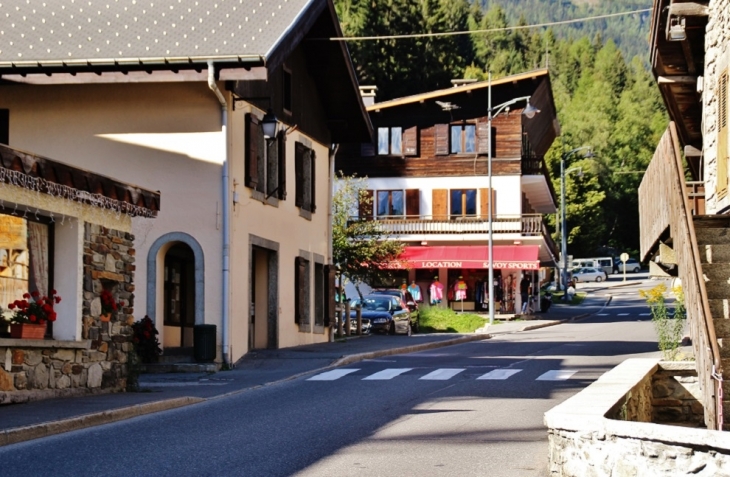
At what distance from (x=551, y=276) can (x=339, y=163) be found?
153 ft

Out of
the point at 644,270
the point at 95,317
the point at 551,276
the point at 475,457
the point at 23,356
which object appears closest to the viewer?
the point at 475,457

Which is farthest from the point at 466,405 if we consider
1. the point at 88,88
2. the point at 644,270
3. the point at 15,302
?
the point at 644,270

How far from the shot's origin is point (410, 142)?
6144 cm

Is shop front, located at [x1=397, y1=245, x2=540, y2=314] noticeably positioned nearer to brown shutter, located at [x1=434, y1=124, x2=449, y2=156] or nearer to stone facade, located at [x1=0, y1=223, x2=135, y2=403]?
brown shutter, located at [x1=434, y1=124, x2=449, y2=156]

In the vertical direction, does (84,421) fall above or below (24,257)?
below

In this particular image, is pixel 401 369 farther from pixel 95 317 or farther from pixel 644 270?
pixel 644 270

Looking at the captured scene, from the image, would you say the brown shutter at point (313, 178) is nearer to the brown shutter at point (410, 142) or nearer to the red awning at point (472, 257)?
the red awning at point (472, 257)

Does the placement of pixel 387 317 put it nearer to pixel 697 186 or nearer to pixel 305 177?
pixel 305 177

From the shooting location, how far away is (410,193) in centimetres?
6147

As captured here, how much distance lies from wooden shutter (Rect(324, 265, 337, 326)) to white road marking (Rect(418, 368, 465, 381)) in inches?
463

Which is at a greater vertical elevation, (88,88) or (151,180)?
(88,88)

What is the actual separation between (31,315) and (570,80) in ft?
523

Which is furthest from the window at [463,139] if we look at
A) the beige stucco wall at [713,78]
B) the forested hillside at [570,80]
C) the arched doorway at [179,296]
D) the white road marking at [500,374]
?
the beige stucco wall at [713,78]

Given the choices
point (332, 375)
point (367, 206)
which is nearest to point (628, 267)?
point (367, 206)
